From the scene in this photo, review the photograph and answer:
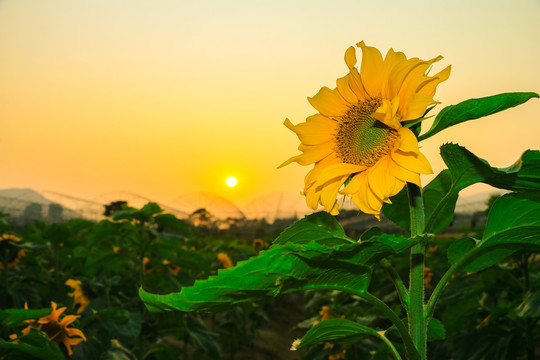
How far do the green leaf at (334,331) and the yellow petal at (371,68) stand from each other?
44cm

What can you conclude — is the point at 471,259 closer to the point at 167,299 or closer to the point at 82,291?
the point at 167,299

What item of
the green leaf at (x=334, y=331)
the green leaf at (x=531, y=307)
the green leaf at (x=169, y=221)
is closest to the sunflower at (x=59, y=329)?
the green leaf at (x=169, y=221)

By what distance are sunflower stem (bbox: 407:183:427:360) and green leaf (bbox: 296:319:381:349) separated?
0.07 metres

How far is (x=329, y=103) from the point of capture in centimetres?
98

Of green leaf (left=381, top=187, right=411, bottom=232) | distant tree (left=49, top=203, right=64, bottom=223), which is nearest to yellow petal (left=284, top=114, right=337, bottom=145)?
green leaf (left=381, top=187, right=411, bottom=232)

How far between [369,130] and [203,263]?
114 inches

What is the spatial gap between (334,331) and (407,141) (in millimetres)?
379

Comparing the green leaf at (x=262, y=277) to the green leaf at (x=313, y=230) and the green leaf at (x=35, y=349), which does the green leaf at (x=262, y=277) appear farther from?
the green leaf at (x=35, y=349)

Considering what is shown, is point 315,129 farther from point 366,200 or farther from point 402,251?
point 402,251

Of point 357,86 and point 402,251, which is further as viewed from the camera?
point 357,86

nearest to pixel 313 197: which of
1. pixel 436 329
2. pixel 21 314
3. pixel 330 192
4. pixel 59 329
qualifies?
pixel 330 192

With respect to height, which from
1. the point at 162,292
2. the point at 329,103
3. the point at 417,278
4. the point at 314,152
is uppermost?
the point at 329,103

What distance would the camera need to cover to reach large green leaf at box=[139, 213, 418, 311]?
615 millimetres

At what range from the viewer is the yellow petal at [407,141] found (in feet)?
2.57
